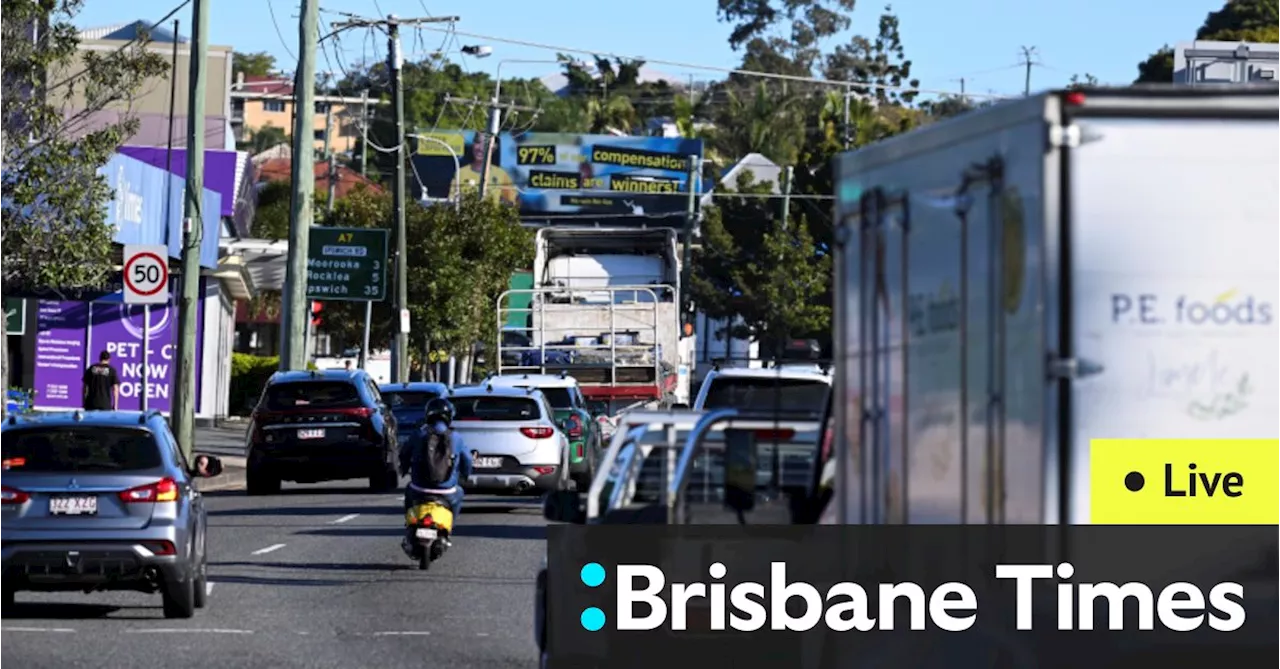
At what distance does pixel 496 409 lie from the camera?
2962cm

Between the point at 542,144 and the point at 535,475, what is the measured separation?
284 feet

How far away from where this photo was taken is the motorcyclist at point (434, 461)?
21250 mm

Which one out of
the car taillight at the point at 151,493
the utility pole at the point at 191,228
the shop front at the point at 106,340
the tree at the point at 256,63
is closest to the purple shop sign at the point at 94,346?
the shop front at the point at 106,340

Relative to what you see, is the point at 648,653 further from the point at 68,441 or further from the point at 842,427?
the point at 68,441

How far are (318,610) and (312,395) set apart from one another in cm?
1498

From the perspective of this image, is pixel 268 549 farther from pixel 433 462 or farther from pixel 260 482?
pixel 260 482

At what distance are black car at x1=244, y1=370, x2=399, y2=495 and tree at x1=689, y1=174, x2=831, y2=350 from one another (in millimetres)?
50270

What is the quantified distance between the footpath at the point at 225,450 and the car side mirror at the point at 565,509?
1975cm

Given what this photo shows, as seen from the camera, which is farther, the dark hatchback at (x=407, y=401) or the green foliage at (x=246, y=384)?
the green foliage at (x=246, y=384)

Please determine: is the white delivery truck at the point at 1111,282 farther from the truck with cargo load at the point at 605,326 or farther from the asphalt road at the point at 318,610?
the truck with cargo load at the point at 605,326

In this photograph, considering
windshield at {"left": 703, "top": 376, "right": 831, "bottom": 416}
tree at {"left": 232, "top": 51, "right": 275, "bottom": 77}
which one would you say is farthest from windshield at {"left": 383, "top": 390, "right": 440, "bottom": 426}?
tree at {"left": 232, "top": 51, "right": 275, "bottom": 77}

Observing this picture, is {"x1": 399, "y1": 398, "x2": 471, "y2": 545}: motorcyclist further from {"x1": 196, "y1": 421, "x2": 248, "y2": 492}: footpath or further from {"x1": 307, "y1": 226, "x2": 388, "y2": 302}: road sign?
{"x1": 307, "y1": 226, "x2": 388, "y2": 302}: road sign

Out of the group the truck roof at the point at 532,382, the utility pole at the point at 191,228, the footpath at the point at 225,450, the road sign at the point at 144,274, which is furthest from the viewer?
the footpath at the point at 225,450

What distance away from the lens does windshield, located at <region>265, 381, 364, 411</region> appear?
32594 millimetres
